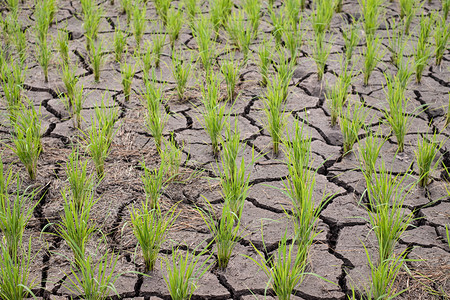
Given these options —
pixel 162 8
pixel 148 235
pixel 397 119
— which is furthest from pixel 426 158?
pixel 162 8

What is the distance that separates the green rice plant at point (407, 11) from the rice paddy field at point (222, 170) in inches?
0.6

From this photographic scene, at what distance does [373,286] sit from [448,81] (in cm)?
205

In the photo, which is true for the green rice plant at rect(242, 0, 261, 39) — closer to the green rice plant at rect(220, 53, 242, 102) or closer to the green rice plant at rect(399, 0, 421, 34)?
the green rice plant at rect(220, 53, 242, 102)

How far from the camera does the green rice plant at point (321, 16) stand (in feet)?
13.1

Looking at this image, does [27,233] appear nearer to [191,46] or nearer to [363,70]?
[191,46]

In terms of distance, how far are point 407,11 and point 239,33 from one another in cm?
140

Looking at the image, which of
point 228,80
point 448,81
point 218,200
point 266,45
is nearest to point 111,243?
point 218,200

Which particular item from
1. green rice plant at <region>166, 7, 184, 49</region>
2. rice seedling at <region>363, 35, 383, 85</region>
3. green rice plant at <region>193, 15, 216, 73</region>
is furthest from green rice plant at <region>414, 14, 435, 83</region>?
green rice plant at <region>166, 7, 184, 49</region>

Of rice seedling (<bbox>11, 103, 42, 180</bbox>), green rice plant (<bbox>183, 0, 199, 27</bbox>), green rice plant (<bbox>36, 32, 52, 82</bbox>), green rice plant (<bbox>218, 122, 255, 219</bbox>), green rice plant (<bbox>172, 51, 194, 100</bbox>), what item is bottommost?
green rice plant (<bbox>218, 122, 255, 219</bbox>)

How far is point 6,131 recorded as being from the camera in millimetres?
3143

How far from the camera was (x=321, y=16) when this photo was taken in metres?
4.04

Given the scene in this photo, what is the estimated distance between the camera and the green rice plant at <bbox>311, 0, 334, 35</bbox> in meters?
4.01

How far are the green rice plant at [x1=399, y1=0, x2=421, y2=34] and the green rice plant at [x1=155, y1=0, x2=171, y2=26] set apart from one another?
1.75 m

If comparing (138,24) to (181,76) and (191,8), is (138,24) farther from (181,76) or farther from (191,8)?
(181,76)
